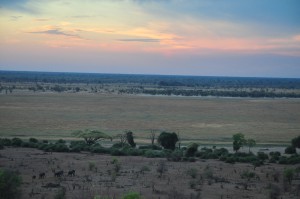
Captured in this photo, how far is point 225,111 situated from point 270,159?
2143 inches

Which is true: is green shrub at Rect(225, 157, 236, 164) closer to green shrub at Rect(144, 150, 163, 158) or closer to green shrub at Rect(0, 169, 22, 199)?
green shrub at Rect(144, 150, 163, 158)

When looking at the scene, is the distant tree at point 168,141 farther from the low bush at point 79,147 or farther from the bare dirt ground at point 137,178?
the low bush at point 79,147

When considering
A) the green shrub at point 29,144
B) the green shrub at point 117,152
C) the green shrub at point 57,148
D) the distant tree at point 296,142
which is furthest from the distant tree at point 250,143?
the green shrub at point 29,144

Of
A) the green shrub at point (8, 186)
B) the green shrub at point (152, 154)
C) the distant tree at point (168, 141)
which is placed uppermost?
the green shrub at point (8, 186)

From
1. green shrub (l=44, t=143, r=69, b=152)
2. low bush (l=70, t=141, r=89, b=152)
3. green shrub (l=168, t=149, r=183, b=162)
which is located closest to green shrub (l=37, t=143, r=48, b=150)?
green shrub (l=44, t=143, r=69, b=152)

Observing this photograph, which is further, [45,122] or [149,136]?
[45,122]

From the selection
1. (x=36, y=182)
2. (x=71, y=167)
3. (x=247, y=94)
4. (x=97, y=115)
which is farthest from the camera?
(x=247, y=94)

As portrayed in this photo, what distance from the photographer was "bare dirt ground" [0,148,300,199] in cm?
2527

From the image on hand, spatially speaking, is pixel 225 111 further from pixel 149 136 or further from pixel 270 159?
pixel 270 159

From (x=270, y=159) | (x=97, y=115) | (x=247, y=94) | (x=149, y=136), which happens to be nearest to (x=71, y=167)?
(x=270, y=159)

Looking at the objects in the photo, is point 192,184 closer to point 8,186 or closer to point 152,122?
point 8,186

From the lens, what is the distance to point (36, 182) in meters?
27.8

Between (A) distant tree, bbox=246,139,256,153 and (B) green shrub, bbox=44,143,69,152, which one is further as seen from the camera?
(A) distant tree, bbox=246,139,256,153

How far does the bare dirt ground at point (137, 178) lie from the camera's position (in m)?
25.3
